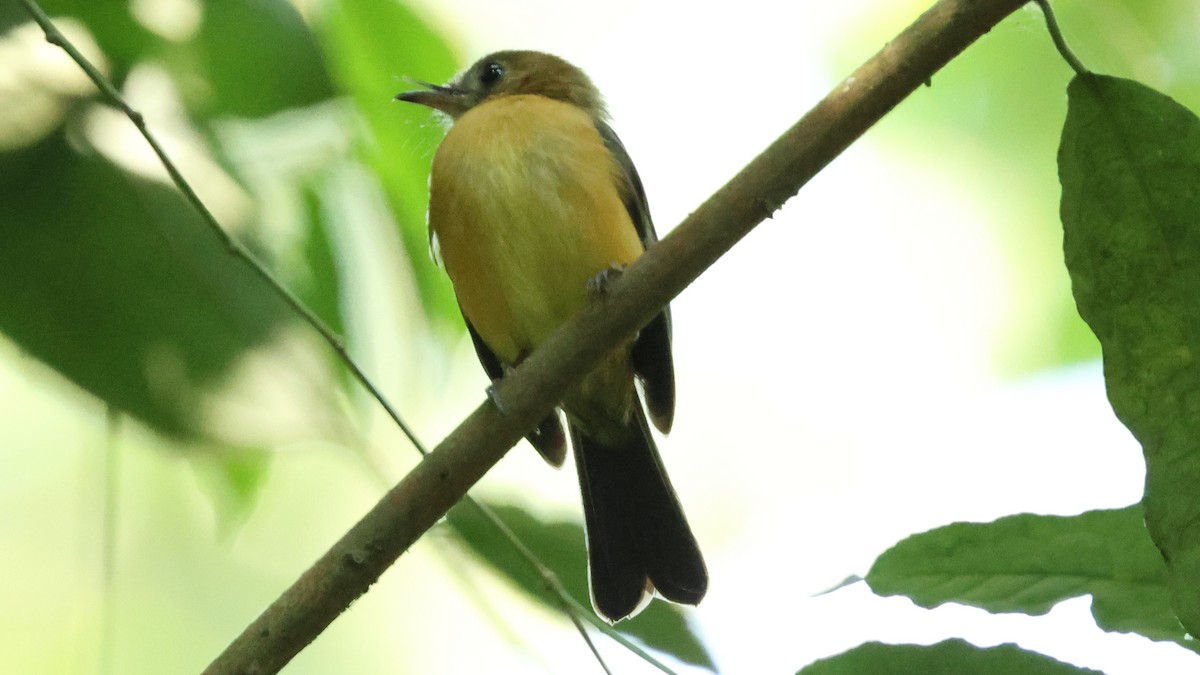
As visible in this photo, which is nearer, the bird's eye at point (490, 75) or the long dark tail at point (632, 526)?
the long dark tail at point (632, 526)

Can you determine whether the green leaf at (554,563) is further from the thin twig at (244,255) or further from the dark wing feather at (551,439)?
the dark wing feather at (551,439)

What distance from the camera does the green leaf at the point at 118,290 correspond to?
8.40ft

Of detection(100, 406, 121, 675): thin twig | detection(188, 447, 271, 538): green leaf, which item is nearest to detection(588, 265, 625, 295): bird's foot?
detection(188, 447, 271, 538): green leaf

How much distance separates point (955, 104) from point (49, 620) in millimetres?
3494

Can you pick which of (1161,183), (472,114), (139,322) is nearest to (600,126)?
(472,114)

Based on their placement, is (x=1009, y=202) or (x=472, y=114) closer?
(x=472, y=114)

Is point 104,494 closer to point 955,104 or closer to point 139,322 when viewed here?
point 139,322

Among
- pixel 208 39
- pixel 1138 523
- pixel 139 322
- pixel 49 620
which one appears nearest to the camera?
pixel 1138 523

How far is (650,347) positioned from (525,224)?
50 cm

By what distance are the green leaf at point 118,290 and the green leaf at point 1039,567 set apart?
151 centimetres

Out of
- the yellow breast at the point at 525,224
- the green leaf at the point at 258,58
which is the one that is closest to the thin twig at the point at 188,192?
the green leaf at the point at 258,58

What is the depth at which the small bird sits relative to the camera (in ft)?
10.4

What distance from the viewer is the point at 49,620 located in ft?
12.9

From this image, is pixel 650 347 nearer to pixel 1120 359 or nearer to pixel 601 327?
pixel 601 327
